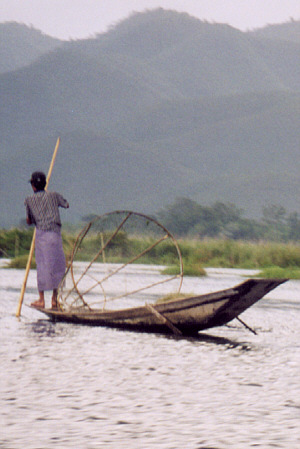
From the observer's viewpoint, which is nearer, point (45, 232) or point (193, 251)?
point (45, 232)

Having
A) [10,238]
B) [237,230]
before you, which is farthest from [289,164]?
[10,238]

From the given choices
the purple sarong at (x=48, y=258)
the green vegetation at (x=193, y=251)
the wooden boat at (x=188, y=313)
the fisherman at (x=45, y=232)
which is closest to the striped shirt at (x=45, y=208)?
the fisherman at (x=45, y=232)

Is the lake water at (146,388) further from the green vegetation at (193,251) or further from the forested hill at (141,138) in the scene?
the forested hill at (141,138)

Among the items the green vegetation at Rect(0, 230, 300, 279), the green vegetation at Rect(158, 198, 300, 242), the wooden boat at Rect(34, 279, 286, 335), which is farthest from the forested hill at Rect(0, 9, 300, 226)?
the wooden boat at Rect(34, 279, 286, 335)

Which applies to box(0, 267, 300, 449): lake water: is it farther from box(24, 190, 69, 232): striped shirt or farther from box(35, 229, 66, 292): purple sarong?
box(24, 190, 69, 232): striped shirt

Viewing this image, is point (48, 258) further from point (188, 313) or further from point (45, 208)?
point (188, 313)

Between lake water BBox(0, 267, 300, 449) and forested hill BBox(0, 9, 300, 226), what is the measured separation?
11688 cm

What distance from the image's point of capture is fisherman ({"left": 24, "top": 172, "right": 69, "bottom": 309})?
33.6ft

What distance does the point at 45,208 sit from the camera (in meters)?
10.2

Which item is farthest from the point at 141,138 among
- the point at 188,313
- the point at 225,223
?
the point at 188,313

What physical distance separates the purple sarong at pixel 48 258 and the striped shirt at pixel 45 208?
4.2 inches

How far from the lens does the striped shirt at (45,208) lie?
10.2 metres

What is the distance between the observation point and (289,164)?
5645 inches

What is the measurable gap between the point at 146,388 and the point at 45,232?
4786mm
